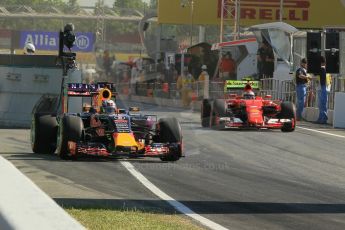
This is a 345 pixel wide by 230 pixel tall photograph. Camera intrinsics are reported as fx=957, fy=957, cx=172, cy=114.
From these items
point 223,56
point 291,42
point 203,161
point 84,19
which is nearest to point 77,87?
point 203,161

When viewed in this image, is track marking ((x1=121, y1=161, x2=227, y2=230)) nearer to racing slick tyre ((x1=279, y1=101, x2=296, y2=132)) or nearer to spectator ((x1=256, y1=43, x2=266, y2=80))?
racing slick tyre ((x1=279, y1=101, x2=296, y2=132))

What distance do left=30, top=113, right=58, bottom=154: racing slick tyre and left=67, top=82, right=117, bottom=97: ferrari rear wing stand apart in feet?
1.85

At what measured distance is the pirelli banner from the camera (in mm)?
56781

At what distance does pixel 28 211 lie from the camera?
4.82m

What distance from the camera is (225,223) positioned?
336 inches

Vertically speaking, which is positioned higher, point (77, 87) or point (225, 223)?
point (77, 87)

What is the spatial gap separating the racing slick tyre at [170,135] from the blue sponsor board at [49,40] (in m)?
54.1

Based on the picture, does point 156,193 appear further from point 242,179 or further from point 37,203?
point 37,203

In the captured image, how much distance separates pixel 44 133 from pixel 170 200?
5.27 metres

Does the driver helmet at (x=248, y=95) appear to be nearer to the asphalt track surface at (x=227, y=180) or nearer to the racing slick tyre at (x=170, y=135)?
the asphalt track surface at (x=227, y=180)

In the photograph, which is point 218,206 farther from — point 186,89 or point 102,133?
point 186,89

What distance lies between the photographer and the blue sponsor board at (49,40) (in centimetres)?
6962

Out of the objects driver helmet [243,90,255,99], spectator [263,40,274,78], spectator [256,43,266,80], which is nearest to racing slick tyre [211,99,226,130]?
driver helmet [243,90,255,99]

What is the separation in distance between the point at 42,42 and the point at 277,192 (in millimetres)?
62873
